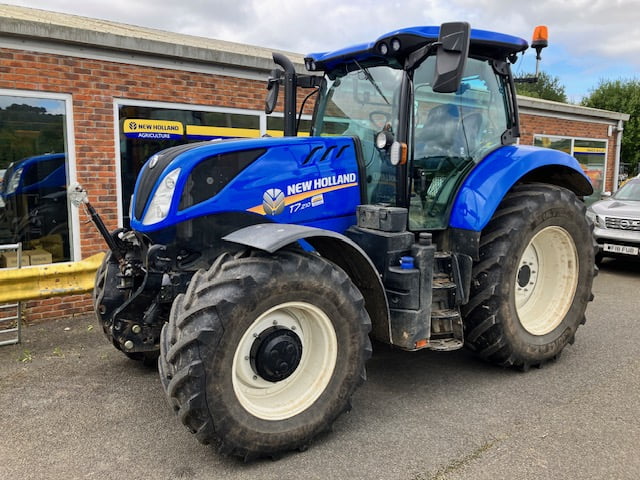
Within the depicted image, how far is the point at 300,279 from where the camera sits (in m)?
2.99

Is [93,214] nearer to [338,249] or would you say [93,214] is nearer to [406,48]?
[338,249]

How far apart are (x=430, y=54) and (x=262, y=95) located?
152 inches

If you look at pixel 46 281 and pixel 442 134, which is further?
pixel 46 281

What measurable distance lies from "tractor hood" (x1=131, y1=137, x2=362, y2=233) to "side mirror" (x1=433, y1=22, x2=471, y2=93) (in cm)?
84

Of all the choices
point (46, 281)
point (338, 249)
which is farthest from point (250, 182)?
point (46, 281)

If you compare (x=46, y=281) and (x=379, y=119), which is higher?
(x=379, y=119)

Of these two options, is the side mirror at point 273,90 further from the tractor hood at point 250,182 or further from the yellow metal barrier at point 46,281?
the yellow metal barrier at point 46,281

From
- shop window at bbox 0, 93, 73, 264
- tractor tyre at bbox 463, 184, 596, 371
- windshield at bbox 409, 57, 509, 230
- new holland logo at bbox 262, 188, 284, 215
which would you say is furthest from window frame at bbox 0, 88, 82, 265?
tractor tyre at bbox 463, 184, 596, 371

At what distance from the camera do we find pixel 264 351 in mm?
3006

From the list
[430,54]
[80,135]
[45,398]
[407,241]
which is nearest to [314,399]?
[407,241]

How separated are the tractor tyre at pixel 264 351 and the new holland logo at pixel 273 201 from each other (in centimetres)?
45

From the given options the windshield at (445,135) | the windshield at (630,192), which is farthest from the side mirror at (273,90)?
the windshield at (630,192)

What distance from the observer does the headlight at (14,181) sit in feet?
18.8

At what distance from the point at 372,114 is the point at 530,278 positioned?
1.99 meters
